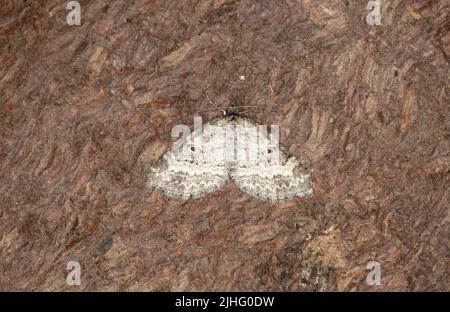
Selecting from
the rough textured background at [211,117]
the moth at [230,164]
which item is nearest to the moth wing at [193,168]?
the moth at [230,164]

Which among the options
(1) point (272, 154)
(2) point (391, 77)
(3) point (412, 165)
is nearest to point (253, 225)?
(1) point (272, 154)

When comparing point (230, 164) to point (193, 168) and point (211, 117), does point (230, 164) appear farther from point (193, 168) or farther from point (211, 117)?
point (211, 117)

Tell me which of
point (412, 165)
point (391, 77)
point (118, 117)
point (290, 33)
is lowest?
point (412, 165)

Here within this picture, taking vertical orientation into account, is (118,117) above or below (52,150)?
above

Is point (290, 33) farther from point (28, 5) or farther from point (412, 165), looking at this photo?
point (28, 5)

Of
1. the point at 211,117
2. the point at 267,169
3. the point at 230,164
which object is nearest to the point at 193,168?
the point at 230,164

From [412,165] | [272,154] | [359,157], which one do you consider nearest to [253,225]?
[272,154]

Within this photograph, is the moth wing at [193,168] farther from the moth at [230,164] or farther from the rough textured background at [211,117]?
the rough textured background at [211,117]
